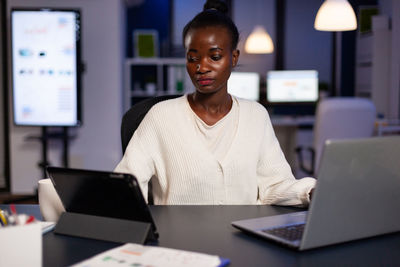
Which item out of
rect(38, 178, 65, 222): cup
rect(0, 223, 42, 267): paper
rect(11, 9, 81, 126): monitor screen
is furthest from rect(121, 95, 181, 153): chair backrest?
rect(11, 9, 81, 126): monitor screen

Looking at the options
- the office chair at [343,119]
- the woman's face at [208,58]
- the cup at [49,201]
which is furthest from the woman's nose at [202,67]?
the office chair at [343,119]

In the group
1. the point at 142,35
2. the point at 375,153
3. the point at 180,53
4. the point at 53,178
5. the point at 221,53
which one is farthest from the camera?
the point at 180,53

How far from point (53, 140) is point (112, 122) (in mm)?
577

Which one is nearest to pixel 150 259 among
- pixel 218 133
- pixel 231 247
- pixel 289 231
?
pixel 231 247

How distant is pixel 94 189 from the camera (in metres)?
1.08

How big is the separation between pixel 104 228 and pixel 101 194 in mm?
80

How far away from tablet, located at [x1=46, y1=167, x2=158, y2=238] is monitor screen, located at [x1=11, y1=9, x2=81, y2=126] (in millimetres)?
3306

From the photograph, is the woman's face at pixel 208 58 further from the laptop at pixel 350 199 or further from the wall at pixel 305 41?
the wall at pixel 305 41

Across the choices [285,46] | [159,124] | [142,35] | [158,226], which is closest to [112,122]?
[142,35]

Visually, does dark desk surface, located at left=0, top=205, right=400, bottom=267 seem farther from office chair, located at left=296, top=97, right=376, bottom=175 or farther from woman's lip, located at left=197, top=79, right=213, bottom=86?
office chair, located at left=296, top=97, right=376, bottom=175

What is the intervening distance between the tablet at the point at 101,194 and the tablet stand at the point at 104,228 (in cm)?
1

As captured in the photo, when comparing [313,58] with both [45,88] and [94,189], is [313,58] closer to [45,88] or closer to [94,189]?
[45,88]

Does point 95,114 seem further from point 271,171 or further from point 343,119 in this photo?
point 271,171

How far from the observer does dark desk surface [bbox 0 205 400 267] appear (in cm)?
98
